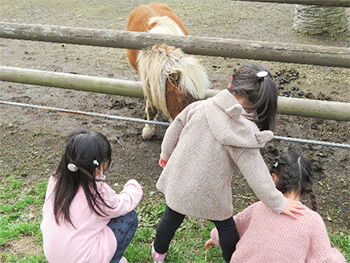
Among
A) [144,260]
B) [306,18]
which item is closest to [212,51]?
[144,260]

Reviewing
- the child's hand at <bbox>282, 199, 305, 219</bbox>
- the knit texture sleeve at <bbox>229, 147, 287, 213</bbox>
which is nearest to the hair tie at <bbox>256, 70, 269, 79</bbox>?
the knit texture sleeve at <bbox>229, 147, 287, 213</bbox>

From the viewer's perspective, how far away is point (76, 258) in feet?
6.93

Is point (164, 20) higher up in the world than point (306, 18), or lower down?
higher up

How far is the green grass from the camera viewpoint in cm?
273

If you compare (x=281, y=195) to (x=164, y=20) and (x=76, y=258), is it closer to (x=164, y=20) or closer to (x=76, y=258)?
(x=76, y=258)

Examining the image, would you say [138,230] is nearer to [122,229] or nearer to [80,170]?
[122,229]

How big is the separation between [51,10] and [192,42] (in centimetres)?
646

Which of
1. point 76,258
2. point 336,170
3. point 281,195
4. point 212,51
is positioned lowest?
point 336,170

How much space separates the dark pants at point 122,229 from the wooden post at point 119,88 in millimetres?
1385

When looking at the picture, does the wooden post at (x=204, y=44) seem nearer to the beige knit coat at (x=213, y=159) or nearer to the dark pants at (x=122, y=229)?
the beige knit coat at (x=213, y=159)

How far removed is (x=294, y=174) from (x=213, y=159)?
1.49 feet

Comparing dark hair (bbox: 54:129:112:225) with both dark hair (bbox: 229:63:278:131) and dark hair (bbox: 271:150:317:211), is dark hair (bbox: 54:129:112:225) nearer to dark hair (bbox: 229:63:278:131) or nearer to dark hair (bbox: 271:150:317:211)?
dark hair (bbox: 229:63:278:131)

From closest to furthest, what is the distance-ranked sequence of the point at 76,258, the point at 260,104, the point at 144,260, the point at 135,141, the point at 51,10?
the point at 260,104 < the point at 76,258 < the point at 144,260 < the point at 135,141 < the point at 51,10

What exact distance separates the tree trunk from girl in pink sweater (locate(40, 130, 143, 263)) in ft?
19.0
